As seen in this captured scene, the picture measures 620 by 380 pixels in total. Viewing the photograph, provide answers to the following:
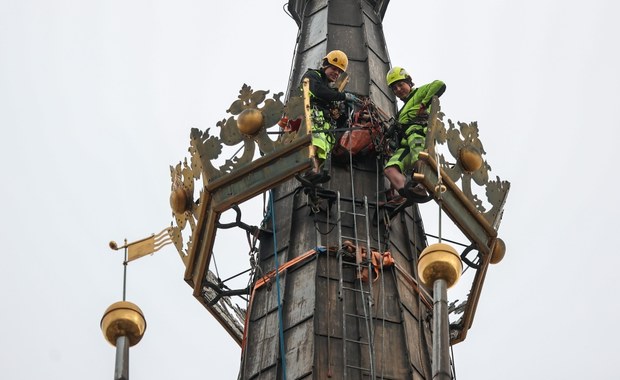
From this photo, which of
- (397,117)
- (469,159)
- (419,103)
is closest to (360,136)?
(397,117)

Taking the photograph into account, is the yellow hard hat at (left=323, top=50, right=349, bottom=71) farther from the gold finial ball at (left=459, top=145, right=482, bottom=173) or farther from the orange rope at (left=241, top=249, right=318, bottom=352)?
the orange rope at (left=241, top=249, right=318, bottom=352)

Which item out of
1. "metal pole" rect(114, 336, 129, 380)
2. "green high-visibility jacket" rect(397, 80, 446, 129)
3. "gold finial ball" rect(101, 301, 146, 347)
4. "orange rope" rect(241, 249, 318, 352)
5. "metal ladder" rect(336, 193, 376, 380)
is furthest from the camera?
"green high-visibility jacket" rect(397, 80, 446, 129)

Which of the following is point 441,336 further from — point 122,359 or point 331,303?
point 331,303

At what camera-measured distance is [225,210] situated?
30016 mm

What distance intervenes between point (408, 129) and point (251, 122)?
2681 mm

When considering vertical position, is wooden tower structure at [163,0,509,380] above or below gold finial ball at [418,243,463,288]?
above

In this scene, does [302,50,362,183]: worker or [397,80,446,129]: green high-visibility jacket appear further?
[397,80,446,129]: green high-visibility jacket

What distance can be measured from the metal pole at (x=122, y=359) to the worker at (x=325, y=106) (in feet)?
22.8

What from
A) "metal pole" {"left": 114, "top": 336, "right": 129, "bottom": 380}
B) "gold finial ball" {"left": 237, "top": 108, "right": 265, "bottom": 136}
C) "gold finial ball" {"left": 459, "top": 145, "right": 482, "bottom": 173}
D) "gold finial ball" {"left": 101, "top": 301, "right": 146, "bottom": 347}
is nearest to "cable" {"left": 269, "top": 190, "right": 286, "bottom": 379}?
"gold finial ball" {"left": 237, "top": 108, "right": 265, "bottom": 136}

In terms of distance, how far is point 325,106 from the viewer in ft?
103

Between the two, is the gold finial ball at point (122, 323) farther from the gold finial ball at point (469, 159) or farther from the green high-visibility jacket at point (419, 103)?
the green high-visibility jacket at point (419, 103)

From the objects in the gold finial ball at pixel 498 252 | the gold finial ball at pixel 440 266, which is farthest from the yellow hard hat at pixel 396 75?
the gold finial ball at pixel 440 266

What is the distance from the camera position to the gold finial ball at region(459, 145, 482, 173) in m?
30.7

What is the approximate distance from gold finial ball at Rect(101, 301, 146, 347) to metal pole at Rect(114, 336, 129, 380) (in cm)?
9
